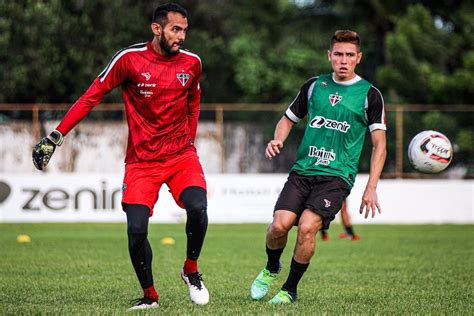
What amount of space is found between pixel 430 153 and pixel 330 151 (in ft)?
A: 3.70

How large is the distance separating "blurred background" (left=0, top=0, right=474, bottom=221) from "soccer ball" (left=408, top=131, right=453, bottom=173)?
13719 millimetres

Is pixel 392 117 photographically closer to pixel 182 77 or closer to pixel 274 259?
pixel 274 259

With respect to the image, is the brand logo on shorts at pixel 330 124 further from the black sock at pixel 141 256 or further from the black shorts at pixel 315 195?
the black sock at pixel 141 256

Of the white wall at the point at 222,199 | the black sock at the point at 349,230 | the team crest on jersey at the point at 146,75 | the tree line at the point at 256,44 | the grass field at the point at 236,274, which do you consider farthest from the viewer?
the tree line at the point at 256,44

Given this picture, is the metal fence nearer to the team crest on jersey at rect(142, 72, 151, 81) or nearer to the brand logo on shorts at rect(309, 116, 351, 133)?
the brand logo on shorts at rect(309, 116, 351, 133)

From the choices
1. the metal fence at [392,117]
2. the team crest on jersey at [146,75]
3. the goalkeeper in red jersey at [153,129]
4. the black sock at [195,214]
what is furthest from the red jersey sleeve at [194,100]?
the metal fence at [392,117]

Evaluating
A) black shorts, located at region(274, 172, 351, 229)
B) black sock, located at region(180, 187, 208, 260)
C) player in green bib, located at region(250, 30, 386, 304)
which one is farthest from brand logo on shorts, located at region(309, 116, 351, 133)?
black sock, located at region(180, 187, 208, 260)

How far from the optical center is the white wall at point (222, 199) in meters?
21.4

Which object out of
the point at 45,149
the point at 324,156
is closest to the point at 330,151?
the point at 324,156

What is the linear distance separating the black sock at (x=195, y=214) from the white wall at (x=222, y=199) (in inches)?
514

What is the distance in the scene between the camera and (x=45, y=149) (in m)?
7.36

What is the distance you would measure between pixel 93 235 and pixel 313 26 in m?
21.5

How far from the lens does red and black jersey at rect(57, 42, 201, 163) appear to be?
7.50m

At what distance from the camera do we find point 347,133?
7.79m
